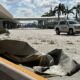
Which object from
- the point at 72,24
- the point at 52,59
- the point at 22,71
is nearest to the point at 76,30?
the point at 72,24

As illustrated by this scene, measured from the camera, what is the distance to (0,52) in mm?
10984

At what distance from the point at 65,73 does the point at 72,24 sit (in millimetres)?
30273

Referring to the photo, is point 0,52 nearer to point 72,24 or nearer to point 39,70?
point 39,70

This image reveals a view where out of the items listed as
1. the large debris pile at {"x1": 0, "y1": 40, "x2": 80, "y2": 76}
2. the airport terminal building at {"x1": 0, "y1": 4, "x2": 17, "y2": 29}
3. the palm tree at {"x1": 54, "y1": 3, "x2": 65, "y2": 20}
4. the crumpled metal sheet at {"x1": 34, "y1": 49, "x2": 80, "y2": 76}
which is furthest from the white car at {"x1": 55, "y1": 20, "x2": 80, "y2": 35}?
the palm tree at {"x1": 54, "y1": 3, "x2": 65, "y2": 20}

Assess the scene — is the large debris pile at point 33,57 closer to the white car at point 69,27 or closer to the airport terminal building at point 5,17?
the white car at point 69,27

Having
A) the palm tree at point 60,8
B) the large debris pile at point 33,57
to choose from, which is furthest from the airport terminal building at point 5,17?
the large debris pile at point 33,57

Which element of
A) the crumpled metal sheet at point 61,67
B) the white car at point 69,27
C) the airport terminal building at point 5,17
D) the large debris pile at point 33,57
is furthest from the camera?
the airport terminal building at point 5,17

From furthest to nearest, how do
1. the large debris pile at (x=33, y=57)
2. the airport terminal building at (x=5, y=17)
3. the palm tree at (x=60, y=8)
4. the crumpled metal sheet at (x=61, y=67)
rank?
the palm tree at (x=60, y=8) → the airport terminal building at (x=5, y=17) → the large debris pile at (x=33, y=57) → the crumpled metal sheet at (x=61, y=67)

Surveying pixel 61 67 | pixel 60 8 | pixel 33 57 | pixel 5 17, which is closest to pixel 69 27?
pixel 33 57

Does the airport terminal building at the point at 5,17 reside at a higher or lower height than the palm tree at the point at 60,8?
lower

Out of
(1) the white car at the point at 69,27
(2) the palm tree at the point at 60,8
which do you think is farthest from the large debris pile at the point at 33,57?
(2) the palm tree at the point at 60,8

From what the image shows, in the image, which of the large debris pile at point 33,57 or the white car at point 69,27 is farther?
the white car at point 69,27

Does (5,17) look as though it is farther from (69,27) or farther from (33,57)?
(33,57)

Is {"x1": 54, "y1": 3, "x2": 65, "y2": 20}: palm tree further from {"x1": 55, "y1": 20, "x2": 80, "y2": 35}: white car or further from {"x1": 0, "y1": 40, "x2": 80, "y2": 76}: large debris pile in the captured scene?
{"x1": 0, "y1": 40, "x2": 80, "y2": 76}: large debris pile
